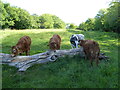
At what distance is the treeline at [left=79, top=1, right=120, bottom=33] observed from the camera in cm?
2500

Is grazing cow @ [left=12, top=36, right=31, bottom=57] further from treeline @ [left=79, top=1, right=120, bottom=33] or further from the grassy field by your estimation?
treeline @ [left=79, top=1, right=120, bottom=33]

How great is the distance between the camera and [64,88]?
187 inches

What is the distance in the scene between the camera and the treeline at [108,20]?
2500cm

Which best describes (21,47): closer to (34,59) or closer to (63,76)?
(34,59)

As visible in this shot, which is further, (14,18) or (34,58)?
(14,18)

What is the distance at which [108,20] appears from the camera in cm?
2780

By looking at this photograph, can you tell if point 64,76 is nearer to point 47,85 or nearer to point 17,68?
point 47,85

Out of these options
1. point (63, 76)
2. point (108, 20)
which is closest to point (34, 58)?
point (63, 76)

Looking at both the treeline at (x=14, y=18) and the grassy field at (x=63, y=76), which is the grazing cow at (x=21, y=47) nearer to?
the grassy field at (x=63, y=76)

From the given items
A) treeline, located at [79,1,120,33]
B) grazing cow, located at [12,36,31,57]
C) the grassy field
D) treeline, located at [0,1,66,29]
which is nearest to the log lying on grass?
the grassy field

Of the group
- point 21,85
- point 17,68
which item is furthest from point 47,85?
point 17,68

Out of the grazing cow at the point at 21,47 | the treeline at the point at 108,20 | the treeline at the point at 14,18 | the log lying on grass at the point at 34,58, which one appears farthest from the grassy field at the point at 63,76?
the treeline at the point at 14,18

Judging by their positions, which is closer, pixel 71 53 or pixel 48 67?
pixel 48 67

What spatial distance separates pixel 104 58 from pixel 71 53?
1.95 m
